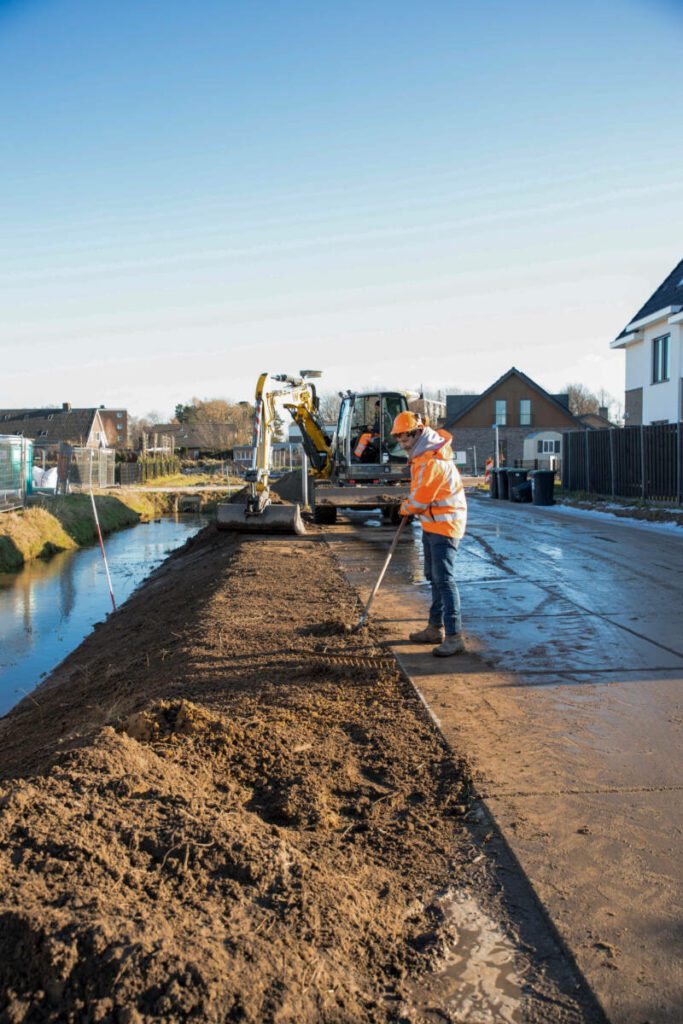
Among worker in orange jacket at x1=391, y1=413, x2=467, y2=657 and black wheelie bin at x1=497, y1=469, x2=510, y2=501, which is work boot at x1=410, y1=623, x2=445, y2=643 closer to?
worker in orange jacket at x1=391, y1=413, x2=467, y2=657

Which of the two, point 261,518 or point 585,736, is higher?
point 261,518

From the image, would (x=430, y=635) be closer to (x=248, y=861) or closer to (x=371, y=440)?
(x=248, y=861)

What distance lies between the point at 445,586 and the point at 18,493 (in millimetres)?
21193

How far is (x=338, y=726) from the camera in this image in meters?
5.03

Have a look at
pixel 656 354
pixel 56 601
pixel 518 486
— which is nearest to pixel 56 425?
pixel 518 486

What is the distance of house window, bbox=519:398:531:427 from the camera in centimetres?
5738

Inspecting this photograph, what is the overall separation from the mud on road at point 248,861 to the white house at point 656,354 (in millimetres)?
23848

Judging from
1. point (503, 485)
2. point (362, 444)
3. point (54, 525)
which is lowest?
point (54, 525)

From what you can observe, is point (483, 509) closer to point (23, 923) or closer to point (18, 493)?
point (18, 493)

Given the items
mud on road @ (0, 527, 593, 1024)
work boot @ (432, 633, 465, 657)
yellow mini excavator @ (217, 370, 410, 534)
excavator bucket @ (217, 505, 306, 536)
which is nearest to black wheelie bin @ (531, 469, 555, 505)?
yellow mini excavator @ (217, 370, 410, 534)

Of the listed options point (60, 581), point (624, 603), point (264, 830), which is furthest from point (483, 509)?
point (264, 830)

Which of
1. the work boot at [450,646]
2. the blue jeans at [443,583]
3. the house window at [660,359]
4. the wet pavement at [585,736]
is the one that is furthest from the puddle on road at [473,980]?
the house window at [660,359]

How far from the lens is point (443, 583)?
22.2 ft

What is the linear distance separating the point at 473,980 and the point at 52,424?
8224cm
